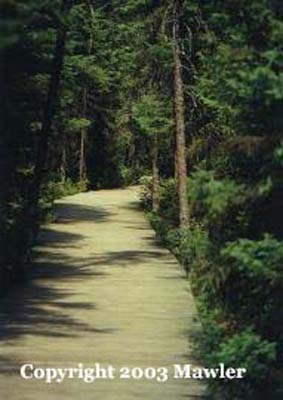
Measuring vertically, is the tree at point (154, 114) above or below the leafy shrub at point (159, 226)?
above

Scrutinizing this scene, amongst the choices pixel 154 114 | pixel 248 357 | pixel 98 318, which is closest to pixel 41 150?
pixel 98 318

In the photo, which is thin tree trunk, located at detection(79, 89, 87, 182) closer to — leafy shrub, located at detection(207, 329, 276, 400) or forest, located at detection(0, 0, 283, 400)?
forest, located at detection(0, 0, 283, 400)

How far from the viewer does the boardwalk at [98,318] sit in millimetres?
10195

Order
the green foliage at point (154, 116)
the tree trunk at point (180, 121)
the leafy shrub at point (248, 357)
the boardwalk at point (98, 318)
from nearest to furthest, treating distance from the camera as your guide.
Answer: the leafy shrub at point (248, 357), the boardwalk at point (98, 318), the tree trunk at point (180, 121), the green foliage at point (154, 116)

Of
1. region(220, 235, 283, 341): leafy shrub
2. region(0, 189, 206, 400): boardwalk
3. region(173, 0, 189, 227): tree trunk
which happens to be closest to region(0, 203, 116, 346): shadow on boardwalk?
region(0, 189, 206, 400): boardwalk

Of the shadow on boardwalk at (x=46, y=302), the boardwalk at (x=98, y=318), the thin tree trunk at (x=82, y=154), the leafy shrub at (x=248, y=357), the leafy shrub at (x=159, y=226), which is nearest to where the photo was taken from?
the leafy shrub at (x=248, y=357)

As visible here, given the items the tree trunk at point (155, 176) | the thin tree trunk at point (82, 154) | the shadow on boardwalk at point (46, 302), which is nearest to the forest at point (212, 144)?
A: the shadow on boardwalk at point (46, 302)

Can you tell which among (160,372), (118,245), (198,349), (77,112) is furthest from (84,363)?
(77,112)

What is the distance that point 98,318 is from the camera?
14820 mm

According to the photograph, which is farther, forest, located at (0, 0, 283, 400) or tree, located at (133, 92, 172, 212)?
tree, located at (133, 92, 172, 212)

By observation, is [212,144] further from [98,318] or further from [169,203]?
[169,203]

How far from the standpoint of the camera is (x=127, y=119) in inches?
1774

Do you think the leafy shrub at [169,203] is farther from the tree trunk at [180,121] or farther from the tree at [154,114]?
the tree trunk at [180,121]

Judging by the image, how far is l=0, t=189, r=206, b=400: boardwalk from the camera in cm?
1020
